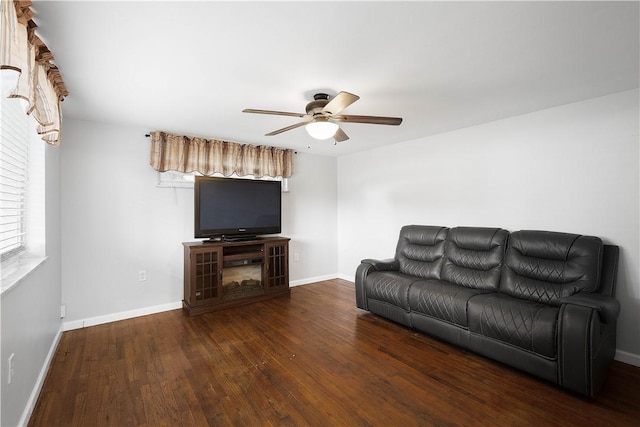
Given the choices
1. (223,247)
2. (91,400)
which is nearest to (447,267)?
(223,247)

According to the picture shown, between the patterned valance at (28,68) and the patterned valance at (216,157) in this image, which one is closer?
the patterned valance at (28,68)

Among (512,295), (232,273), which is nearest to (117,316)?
(232,273)

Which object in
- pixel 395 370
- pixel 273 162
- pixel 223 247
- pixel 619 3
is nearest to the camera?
pixel 619 3

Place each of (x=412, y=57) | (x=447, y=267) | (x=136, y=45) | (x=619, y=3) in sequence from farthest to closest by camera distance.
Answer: (x=447, y=267)
(x=412, y=57)
(x=136, y=45)
(x=619, y=3)

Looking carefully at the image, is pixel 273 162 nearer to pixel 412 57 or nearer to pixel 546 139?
pixel 412 57

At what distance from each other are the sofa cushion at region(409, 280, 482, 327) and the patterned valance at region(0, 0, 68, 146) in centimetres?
318

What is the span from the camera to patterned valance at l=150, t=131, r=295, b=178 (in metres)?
3.55

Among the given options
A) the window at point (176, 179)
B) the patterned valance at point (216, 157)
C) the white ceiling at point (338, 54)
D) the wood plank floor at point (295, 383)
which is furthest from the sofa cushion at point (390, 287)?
the window at point (176, 179)

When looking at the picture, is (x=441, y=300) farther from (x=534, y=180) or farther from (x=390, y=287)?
(x=534, y=180)

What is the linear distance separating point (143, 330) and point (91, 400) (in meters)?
1.17

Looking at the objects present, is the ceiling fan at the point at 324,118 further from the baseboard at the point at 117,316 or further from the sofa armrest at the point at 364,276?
the baseboard at the point at 117,316

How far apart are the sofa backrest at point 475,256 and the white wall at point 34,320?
3.47m

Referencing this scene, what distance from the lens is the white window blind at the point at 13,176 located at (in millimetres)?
1779

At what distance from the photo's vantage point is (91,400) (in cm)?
194
